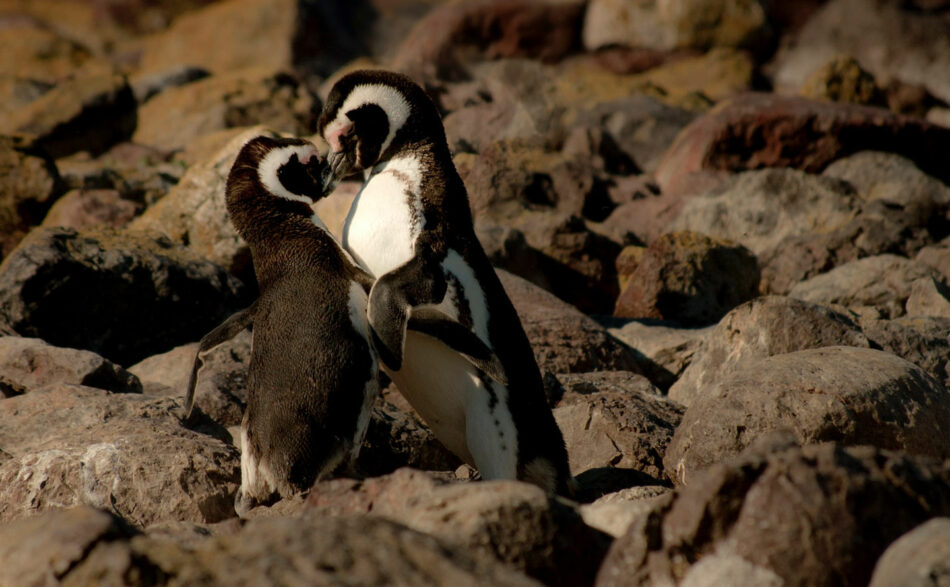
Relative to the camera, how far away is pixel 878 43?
51.5 ft

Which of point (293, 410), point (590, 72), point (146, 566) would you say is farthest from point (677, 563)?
point (590, 72)

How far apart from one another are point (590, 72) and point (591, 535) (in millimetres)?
12014

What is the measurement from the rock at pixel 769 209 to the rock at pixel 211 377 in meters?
4.19

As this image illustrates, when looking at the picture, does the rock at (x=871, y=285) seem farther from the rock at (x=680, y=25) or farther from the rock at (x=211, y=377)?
the rock at (x=680, y=25)

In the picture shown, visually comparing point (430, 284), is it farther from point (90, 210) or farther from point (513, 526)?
point (90, 210)

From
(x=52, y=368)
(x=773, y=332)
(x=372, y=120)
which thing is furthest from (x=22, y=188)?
(x=773, y=332)

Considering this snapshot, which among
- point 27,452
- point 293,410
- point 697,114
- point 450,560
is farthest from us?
A: point 697,114

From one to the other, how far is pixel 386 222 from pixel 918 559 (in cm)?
265

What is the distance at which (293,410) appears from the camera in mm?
4125

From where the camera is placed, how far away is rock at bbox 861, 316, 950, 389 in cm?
573

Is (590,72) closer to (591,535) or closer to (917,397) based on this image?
(917,397)

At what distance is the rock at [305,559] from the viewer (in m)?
2.44

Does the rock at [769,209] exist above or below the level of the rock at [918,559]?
below

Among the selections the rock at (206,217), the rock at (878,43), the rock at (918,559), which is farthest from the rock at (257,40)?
the rock at (918,559)
